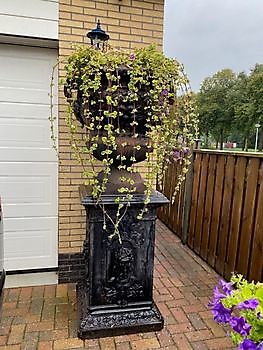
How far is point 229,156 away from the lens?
310 centimetres

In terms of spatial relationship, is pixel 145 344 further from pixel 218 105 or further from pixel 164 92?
pixel 218 105

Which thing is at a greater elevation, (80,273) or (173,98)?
(173,98)

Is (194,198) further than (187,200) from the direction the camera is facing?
No

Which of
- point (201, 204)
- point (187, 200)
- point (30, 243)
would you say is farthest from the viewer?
point (187, 200)

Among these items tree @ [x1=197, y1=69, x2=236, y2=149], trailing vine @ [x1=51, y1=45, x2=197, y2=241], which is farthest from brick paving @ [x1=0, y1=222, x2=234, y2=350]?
tree @ [x1=197, y1=69, x2=236, y2=149]

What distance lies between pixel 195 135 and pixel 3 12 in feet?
5.87

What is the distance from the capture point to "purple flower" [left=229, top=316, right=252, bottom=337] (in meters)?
1.06

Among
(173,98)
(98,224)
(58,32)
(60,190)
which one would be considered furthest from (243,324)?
(58,32)

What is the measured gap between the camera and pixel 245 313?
108 cm

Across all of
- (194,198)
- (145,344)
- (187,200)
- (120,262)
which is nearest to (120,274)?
(120,262)

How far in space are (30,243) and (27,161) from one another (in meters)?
0.76

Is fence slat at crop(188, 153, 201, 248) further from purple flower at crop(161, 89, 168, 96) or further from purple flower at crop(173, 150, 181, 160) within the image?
purple flower at crop(161, 89, 168, 96)

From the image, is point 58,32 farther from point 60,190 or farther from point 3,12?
point 60,190

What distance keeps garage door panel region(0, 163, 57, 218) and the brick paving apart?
71cm
